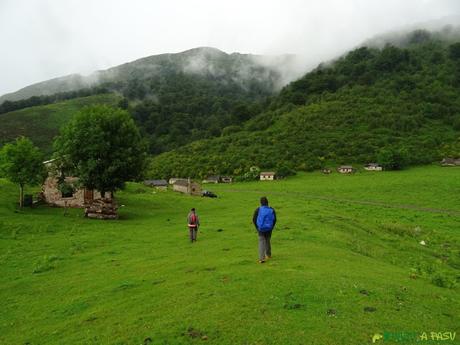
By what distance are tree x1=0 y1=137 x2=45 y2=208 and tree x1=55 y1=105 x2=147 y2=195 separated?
9.84ft

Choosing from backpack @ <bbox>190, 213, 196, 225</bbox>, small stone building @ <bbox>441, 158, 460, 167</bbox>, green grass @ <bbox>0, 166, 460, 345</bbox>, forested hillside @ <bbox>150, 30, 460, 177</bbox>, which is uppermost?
forested hillside @ <bbox>150, 30, 460, 177</bbox>

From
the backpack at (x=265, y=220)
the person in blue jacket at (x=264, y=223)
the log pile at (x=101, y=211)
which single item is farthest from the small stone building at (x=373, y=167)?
the backpack at (x=265, y=220)

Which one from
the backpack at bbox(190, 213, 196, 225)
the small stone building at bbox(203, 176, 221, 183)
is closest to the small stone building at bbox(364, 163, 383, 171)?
the small stone building at bbox(203, 176, 221, 183)

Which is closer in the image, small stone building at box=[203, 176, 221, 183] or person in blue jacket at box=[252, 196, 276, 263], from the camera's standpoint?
person in blue jacket at box=[252, 196, 276, 263]

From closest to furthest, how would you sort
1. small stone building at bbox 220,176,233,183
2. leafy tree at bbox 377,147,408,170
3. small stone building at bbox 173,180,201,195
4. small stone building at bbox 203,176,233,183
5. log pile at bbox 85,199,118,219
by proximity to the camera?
log pile at bbox 85,199,118,219 < small stone building at bbox 173,180,201,195 < leafy tree at bbox 377,147,408,170 < small stone building at bbox 203,176,233,183 < small stone building at bbox 220,176,233,183

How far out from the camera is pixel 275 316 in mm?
11852

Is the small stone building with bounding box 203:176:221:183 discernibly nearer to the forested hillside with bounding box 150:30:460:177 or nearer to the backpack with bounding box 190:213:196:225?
the forested hillside with bounding box 150:30:460:177

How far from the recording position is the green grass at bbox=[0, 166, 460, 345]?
11617 mm

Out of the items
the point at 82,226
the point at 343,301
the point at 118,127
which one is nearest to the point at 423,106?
the point at 118,127

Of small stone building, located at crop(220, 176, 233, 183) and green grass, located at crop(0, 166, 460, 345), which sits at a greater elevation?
small stone building, located at crop(220, 176, 233, 183)

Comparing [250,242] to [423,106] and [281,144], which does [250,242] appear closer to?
[281,144]

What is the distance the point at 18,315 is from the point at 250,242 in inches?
545

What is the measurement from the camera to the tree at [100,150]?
46031 millimetres

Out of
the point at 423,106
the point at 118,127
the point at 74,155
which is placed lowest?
the point at 74,155
